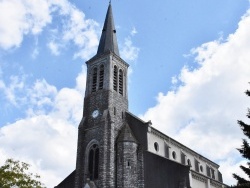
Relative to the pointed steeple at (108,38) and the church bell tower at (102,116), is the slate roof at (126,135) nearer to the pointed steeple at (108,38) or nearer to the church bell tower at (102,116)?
the church bell tower at (102,116)

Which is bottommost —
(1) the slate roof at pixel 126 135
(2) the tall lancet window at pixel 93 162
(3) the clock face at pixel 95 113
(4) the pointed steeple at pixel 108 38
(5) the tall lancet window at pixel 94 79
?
(2) the tall lancet window at pixel 93 162

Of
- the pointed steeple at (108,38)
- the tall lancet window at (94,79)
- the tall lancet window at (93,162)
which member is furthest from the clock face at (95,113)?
the pointed steeple at (108,38)

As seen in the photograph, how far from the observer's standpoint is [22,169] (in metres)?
21.5

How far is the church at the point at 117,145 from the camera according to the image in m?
30.3

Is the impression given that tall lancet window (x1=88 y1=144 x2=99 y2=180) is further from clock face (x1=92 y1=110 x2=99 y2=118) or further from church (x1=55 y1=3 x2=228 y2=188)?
clock face (x1=92 y1=110 x2=99 y2=118)

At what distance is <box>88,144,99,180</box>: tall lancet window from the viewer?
32281 mm

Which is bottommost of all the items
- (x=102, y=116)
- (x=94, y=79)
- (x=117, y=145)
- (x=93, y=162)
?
(x=93, y=162)

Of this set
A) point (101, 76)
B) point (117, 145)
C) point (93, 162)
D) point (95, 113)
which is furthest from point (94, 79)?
point (93, 162)

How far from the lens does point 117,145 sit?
106 feet

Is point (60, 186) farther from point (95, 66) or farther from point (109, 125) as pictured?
point (95, 66)

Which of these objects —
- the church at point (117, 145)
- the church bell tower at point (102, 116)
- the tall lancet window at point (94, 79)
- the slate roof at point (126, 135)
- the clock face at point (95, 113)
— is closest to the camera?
the church at point (117, 145)

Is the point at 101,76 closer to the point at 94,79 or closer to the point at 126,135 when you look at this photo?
the point at 94,79

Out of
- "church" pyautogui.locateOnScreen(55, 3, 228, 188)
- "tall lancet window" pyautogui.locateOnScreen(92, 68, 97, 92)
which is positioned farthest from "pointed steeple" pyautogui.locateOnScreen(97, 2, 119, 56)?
"tall lancet window" pyautogui.locateOnScreen(92, 68, 97, 92)

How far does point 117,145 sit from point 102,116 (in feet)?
10.2
